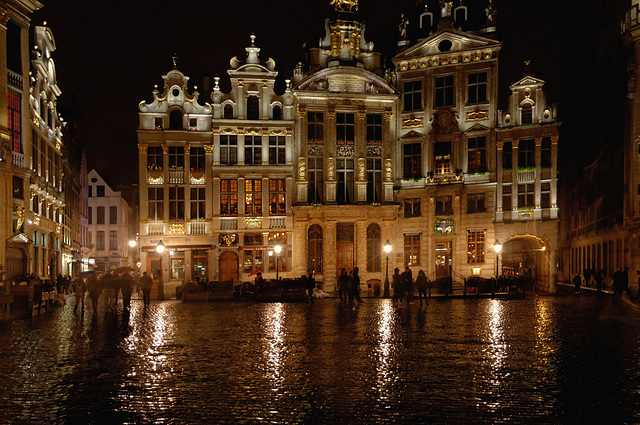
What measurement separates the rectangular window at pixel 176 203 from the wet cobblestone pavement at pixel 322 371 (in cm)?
2117

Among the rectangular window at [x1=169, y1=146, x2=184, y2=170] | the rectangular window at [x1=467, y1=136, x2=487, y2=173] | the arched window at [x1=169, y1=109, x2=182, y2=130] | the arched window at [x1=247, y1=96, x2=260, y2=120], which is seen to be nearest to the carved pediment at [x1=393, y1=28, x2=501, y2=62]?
the rectangular window at [x1=467, y1=136, x2=487, y2=173]

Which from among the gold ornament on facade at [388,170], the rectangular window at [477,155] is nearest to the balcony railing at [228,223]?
the gold ornament on facade at [388,170]

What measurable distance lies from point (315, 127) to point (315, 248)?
8316 mm

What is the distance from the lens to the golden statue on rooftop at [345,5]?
41.6m

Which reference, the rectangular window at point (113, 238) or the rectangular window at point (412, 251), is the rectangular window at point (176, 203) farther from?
the rectangular window at point (113, 238)

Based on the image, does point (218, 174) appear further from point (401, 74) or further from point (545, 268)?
point (545, 268)

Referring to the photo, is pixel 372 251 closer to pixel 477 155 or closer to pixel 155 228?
pixel 477 155

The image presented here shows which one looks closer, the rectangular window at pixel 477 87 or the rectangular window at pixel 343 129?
the rectangular window at pixel 477 87

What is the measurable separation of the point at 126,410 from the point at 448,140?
3605 centimetres

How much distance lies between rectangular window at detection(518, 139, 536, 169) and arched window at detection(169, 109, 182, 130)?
22.7 m

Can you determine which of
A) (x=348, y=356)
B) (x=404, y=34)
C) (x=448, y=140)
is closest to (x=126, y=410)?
(x=348, y=356)

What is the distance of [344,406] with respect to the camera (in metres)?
8.02

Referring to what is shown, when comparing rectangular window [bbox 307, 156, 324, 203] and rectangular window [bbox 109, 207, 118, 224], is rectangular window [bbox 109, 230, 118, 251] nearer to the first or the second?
rectangular window [bbox 109, 207, 118, 224]

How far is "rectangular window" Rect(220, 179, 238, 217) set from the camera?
4059 centimetres
